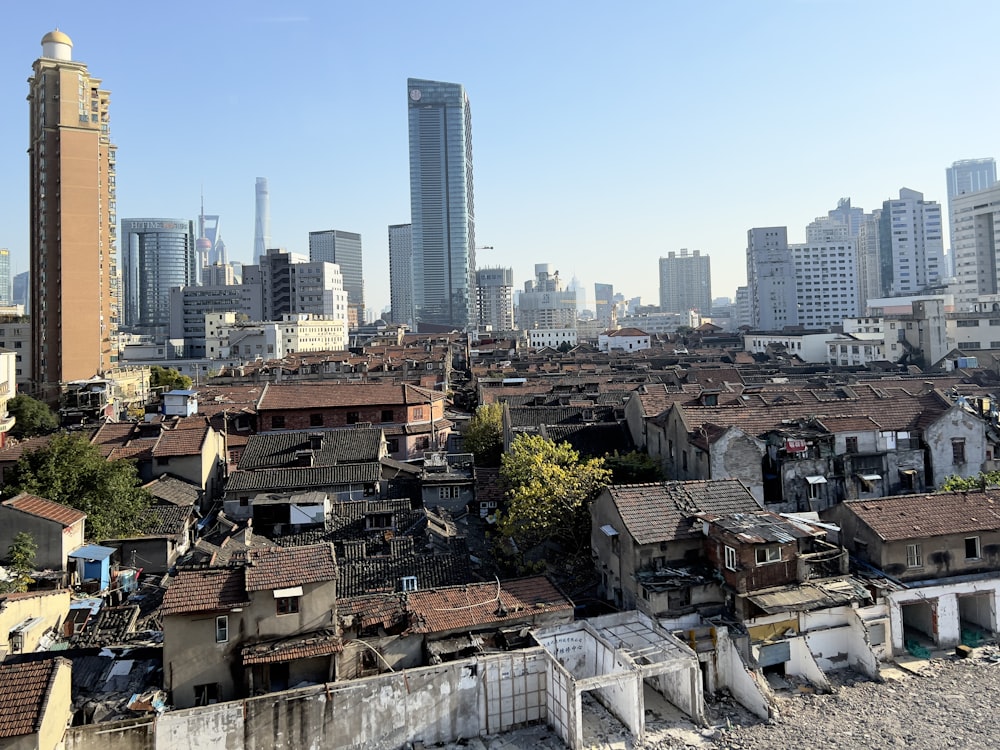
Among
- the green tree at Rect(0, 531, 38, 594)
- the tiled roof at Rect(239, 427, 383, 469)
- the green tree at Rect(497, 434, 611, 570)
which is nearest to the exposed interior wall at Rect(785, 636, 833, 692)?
the green tree at Rect(497, 434, 611, 570)

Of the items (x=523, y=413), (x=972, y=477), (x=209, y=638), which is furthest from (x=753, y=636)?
(x=523, y=413)

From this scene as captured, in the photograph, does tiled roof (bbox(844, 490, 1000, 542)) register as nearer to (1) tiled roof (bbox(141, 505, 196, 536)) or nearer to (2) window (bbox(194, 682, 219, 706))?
(2) window (bbox(194, 682, 219, 706))

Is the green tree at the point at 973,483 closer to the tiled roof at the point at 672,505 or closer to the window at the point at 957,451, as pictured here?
the window at the point at 957,451

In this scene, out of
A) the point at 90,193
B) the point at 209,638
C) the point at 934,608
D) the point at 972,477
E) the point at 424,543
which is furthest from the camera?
the point at 90,193

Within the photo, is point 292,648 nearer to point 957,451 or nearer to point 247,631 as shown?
point 247,631

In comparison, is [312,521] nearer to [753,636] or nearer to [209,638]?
[209,638]

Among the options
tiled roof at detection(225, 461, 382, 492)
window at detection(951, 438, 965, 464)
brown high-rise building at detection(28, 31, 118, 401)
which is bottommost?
tiled roof at detection(225, 461, 382, 492)
